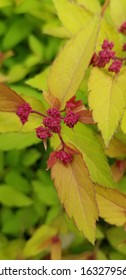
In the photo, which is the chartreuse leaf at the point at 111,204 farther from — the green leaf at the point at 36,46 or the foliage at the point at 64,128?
the green leaf at the point at 36,46

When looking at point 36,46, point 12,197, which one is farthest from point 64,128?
point 36,46

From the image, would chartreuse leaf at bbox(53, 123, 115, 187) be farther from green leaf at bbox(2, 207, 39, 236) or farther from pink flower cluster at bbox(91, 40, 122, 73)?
green leaf at bbox(2, 207, 39, 236)

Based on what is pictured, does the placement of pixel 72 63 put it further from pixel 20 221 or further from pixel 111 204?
pixel 20 221

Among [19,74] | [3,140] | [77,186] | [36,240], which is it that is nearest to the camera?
[77,186]

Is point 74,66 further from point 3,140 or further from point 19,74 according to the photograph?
point 19,74

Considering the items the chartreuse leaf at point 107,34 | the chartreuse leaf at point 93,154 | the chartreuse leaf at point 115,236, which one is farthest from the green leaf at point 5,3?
the chartreuse leaf at point 115,236

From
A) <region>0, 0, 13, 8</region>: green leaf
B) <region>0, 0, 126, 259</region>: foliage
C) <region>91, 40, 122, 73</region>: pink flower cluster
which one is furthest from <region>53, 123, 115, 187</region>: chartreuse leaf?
<region>0, 0, 13, 8</region>: green leaf

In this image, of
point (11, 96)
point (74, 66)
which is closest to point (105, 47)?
point (74, 66)
